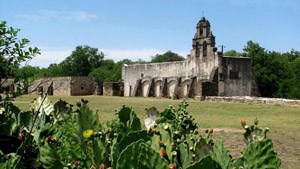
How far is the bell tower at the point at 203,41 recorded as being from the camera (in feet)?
121

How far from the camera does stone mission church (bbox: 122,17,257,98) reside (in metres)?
35.2

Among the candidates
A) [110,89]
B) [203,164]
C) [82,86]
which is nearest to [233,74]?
[110,89]

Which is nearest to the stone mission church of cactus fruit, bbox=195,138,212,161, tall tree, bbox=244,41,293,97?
tall tree, bbox=244,41,293,97

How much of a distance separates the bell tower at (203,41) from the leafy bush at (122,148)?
34687mm

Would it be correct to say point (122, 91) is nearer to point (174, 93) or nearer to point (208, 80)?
point (174, 93)

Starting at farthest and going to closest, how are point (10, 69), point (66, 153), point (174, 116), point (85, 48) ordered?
point (85, 48)
point (10, 69)
point (174, 116)
point (66, 153)

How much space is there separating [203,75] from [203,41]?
284 cm

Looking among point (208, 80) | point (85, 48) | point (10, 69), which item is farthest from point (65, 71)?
point (10, 69)

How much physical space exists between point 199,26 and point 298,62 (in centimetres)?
4233

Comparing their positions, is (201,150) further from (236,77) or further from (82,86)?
(82,86)

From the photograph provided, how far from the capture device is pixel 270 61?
156ft

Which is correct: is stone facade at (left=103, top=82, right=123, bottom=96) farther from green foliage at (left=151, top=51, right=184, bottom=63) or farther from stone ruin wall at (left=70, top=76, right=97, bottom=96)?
green foliage at (left=151, top=51, right=184, bottom=63)

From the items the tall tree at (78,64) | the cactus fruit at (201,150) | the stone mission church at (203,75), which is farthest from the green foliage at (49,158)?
the tall tree at (78,64)

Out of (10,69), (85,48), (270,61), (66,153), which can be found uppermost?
(85,48)
